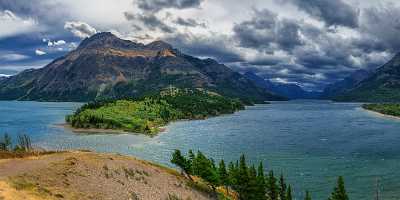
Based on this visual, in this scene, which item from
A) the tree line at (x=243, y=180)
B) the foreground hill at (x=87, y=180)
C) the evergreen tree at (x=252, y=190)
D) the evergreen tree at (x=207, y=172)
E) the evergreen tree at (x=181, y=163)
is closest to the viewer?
the foreground hill at (x=87, y=180)

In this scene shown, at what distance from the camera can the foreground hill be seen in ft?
215

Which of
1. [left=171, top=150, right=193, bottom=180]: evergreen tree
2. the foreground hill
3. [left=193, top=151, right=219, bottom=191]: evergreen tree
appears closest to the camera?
the foreground hill

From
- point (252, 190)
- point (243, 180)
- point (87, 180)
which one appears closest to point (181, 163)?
point (243, 180)

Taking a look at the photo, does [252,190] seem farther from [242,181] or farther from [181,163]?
[181,163]

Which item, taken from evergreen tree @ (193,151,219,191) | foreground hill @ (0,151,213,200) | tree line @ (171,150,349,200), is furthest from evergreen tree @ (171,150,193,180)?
foreground hill @ (0,151,213,200)

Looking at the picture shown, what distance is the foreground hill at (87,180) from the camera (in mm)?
65562

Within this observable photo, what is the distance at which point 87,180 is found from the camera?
77312 millimetres

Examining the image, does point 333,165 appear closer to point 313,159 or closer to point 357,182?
point 313,159

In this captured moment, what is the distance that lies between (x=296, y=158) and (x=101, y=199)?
380 ft

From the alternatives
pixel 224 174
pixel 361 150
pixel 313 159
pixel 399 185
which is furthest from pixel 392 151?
pixel 224 174

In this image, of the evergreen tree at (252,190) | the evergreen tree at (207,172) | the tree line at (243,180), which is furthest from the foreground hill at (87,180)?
the evergreen tree at (252,190)

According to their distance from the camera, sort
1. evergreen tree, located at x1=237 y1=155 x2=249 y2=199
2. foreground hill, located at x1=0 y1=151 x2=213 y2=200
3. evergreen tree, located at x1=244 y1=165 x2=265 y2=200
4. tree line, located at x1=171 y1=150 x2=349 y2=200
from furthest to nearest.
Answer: evergreen tree, located at x1=237 y1=155 x2=249 y2=199 → tree line, located at x1=171 y1=150 x2=349 y2=200 → evergreen tree, located at x1=244 y1=165 x2=265 y2=200 → foreground hill, located at x1=0 y1=151 x2=213 y2=200

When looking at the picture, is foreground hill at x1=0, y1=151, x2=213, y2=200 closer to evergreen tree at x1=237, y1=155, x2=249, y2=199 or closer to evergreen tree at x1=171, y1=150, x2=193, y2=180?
evergreen tree at x1=171, y1=150, x2=193, y2=180

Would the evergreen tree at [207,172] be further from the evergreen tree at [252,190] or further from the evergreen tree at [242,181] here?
the evergreen tree at [252,190]
